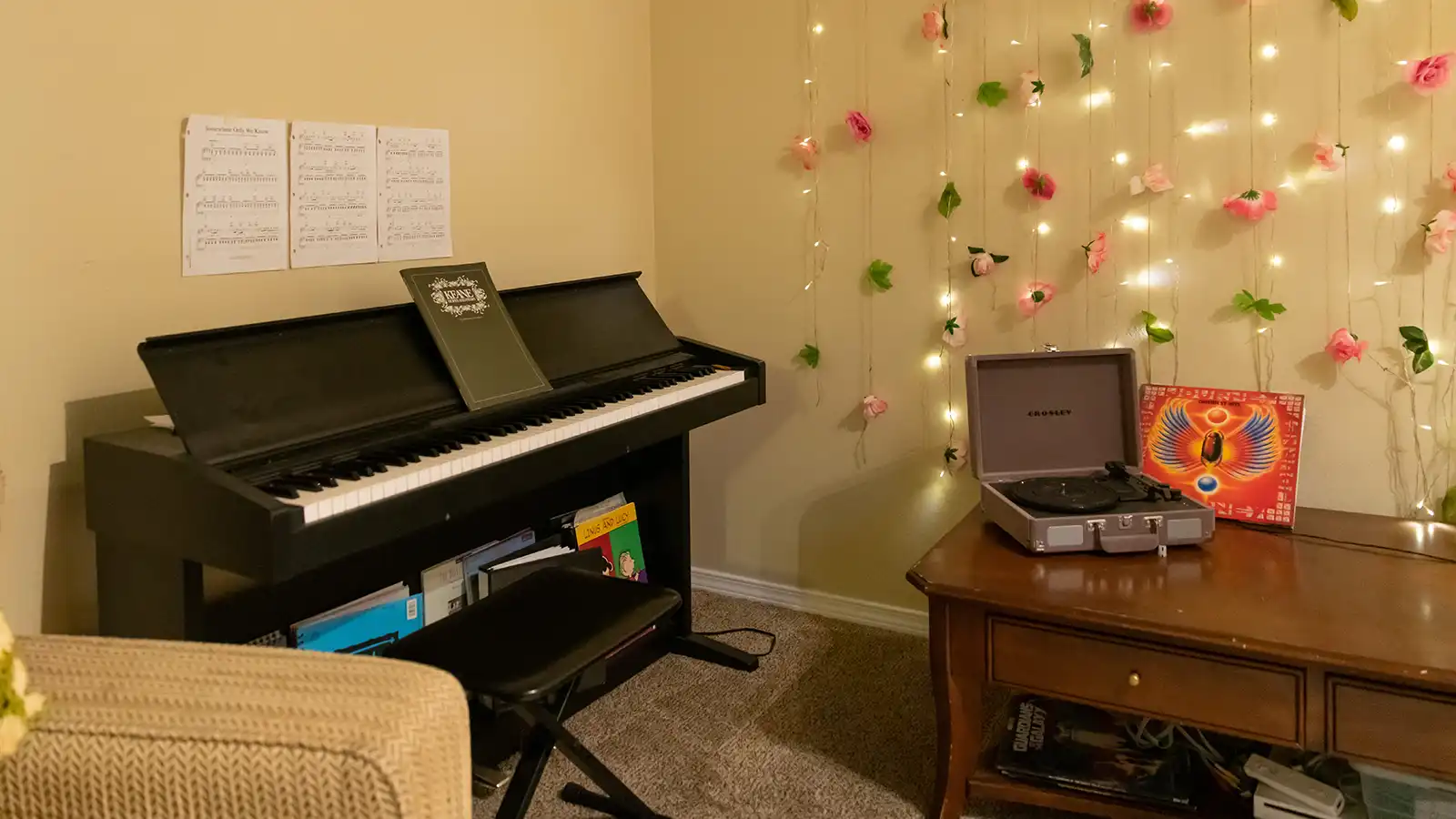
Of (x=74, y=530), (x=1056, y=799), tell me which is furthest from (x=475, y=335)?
(x=1056, y=799)

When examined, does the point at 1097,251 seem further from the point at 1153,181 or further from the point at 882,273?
the point at 882,273

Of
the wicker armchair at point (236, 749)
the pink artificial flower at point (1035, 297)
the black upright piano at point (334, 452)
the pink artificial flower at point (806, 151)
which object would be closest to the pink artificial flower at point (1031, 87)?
the pink artificial flower at point (1035, 297)

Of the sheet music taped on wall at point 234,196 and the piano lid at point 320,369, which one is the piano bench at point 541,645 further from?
the sheet music taped on wall at point 234,196

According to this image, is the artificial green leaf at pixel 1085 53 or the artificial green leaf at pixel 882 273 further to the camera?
the artificial green leaf at pixel 882 273

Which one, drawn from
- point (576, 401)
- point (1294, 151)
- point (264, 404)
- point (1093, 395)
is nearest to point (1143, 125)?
point (1294, 151)

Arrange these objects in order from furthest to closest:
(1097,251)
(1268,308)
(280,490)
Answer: (1097,251)
(1268,308)
(280,490)

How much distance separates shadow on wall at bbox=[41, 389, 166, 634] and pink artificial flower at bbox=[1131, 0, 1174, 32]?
223cm

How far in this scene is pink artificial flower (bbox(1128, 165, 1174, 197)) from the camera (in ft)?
7.64

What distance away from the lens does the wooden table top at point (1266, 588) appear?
5.21 ft

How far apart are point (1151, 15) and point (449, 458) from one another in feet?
5.94

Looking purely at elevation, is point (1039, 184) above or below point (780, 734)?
above

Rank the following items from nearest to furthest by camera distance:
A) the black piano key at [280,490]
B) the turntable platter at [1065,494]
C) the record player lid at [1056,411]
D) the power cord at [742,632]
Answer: the black piano key at [280,490]
the turntable platter at [1065,494]
the record player lid at [1056,411]
the power cord at [742,632]

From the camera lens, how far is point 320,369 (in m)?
1.83

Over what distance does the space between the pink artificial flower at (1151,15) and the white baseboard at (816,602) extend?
1572 mm
